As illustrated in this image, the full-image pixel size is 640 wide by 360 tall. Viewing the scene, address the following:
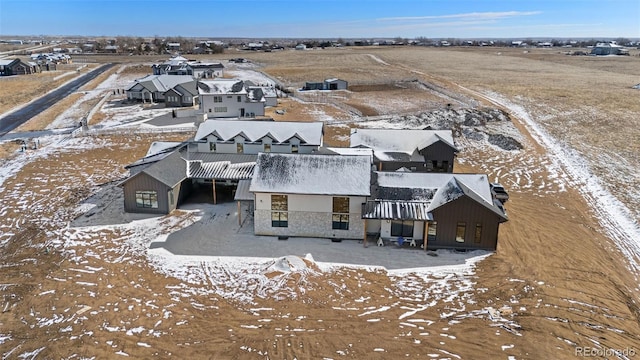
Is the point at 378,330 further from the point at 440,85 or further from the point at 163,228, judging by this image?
the point at 440,85

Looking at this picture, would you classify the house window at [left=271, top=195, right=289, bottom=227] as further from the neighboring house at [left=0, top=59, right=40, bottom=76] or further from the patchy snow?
the neighboring house at [left=0, top=59, right=40, bottom=76]

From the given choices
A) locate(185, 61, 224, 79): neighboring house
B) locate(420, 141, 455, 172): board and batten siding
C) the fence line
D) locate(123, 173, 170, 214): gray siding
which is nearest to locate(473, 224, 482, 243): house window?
locate(420, 141, 455, 172): board and batten siding

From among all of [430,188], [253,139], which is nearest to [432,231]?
[430,188]

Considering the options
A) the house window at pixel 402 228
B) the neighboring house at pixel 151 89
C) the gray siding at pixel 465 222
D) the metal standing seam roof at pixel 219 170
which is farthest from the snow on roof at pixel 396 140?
the neighboring house at pixel 151 89

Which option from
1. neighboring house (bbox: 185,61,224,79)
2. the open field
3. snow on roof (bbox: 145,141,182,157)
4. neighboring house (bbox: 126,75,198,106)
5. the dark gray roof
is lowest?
the open field

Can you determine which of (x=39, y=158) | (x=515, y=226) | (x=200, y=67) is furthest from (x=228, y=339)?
(x=200, y=67)

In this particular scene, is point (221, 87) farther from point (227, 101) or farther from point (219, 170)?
point (219, 170)
